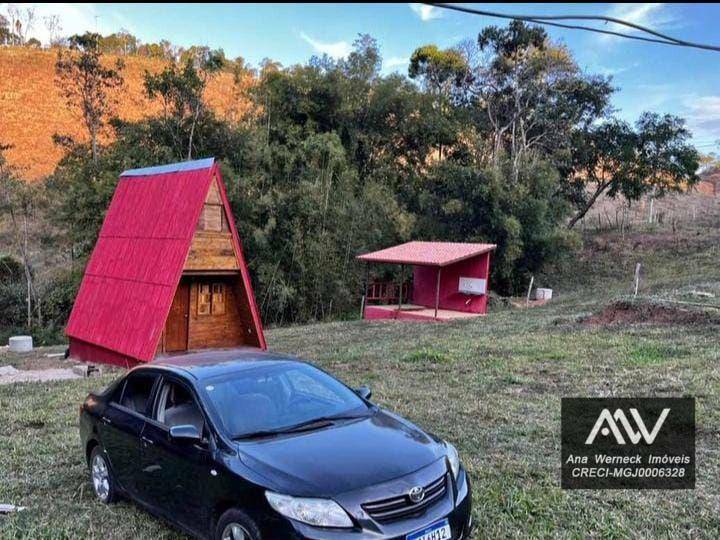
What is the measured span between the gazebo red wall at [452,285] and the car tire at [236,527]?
17329mm

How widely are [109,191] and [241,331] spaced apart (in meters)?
10.7

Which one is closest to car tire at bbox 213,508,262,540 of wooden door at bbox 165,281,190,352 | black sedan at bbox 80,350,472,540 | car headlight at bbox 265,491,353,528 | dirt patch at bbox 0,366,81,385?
black sedan at bbox 80,350,472,540

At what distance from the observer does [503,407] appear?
673 centimetres

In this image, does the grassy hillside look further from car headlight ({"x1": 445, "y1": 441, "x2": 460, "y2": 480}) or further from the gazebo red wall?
car headlight ({"x1": 445, "y1": 441, "x2": 460, "y2": 480})

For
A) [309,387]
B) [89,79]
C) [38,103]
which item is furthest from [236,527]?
[38,103]

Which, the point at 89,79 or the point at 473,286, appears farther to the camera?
the point at 89,79

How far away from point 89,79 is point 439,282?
17.0 metres

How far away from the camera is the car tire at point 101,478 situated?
451cm

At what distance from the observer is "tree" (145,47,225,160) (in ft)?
74.6

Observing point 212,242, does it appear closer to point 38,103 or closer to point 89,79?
point 89,79

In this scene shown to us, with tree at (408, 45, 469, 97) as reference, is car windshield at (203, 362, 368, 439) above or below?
below

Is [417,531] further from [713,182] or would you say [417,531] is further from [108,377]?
[713,182]

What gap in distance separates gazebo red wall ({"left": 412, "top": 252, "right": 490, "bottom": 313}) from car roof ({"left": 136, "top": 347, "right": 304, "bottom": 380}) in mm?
16137

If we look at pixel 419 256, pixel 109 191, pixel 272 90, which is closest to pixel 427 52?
pixel 272 90
